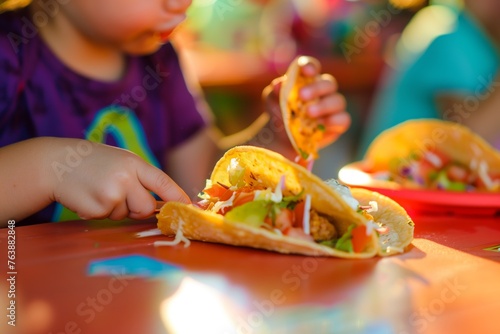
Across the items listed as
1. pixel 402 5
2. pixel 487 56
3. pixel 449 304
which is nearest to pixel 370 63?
pixel 402 5

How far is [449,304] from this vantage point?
2.36ft

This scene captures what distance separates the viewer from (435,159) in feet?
5.23

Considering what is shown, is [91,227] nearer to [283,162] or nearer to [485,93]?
[283,162]

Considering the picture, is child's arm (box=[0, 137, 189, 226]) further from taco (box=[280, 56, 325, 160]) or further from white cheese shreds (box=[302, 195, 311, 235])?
taco (box=[280, 56, 325, 160])

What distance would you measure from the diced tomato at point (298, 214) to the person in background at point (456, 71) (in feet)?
5.83

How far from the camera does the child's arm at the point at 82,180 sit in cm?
104

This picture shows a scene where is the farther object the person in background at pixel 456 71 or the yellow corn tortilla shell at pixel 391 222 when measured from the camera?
the person in background at pixel 456 71

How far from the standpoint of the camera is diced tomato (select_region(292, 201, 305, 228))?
3.12ft

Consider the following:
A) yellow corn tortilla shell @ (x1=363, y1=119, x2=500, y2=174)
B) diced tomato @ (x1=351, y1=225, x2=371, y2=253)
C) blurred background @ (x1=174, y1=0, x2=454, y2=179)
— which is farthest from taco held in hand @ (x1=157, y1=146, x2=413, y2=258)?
blurred background @ (x1=174, y1=0, x2=454, y2=179)

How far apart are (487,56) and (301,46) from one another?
2.62 meters

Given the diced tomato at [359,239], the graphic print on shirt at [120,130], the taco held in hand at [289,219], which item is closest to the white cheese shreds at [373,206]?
the taco held in hand at [289,219]

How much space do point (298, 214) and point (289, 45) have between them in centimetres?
441

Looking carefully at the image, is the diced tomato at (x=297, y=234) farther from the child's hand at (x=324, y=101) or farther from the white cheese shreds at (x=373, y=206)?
the child's hand at (x=324, y=101)

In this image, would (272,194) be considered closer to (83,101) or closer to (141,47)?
(141,47)
